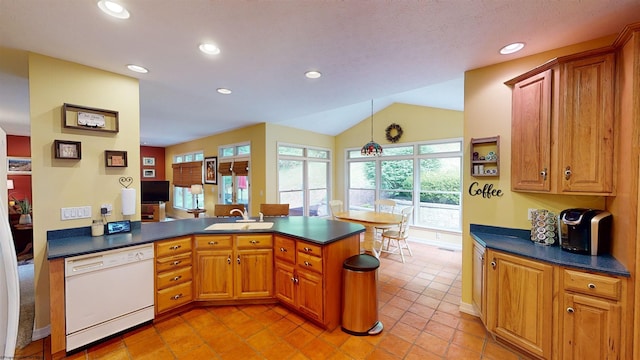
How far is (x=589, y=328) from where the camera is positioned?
1.64m

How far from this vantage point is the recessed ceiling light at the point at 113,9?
151 centimetres

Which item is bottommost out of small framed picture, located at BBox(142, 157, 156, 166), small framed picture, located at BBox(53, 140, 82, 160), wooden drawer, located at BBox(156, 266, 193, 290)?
wooden drawer, located at BBox(156, 266, 193, 290)

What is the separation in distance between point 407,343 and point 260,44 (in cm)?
285

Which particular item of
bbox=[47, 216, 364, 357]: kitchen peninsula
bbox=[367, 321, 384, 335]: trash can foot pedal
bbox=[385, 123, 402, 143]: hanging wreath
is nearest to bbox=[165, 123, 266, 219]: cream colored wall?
bbox=[47, 216, 364, 357]: kitchen peninsula

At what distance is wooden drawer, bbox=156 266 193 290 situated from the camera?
7.93 ft

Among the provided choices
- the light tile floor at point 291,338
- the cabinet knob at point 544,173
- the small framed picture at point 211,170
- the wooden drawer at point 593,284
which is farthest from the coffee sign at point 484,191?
the small framed picture at point 211,170

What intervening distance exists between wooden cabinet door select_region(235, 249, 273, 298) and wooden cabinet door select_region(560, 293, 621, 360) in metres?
2.48

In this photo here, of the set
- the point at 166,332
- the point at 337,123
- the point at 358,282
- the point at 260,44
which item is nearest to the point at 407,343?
the point at 358,282

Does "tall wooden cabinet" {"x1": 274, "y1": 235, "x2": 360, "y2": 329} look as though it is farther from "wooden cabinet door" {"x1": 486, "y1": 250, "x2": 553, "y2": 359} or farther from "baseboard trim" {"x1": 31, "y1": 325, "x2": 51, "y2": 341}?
"baseboard trim" {"x1": 31, "y1": 325, "x2": 51, "y2": 341}

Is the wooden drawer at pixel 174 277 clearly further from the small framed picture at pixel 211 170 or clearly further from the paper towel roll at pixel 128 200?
the small framed picture at pixel 211 170

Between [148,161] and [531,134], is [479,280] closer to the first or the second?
[531,134]

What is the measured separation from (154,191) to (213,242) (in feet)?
20.0

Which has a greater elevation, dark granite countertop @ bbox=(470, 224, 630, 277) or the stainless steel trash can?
dark granite countertop @ bbox=(470, 224, 630, 277)

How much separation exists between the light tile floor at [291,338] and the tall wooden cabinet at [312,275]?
0.52ft
